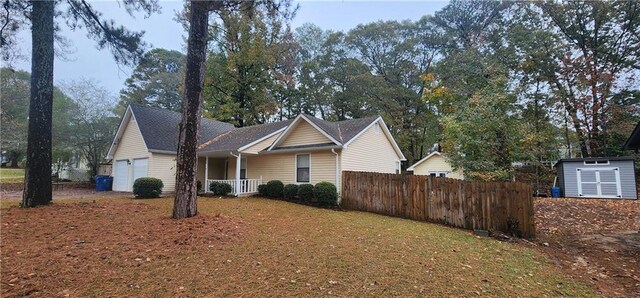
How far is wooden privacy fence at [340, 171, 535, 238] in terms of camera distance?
8.33 m

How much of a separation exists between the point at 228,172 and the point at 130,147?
6.15m

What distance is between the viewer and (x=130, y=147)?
18.1 m

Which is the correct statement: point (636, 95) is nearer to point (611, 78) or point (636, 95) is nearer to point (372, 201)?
point (611, 78)

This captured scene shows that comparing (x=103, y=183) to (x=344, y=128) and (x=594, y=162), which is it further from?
(x=594, y=162)

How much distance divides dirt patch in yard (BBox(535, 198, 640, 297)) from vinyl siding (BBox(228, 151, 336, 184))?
8.37 metres

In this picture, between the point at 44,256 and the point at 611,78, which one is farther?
the point at 611,78

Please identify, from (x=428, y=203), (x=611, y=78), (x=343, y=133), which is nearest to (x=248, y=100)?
(x=343, y=133)

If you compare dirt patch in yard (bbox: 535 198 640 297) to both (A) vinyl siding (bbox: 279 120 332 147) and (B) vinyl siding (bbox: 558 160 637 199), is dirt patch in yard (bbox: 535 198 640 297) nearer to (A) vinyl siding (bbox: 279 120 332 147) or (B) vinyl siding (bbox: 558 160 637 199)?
(B) vinyl siding (bbox: 558 160 637 199)

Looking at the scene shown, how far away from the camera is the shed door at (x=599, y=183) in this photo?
51.5 feet

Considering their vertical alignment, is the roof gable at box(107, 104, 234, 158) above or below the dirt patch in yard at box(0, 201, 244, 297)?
above

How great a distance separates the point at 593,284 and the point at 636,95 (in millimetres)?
25938

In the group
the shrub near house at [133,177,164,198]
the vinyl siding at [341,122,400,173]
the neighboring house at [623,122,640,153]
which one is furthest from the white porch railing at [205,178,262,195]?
the neighboring house at [623,122,640,153]

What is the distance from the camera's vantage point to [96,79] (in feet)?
77.2

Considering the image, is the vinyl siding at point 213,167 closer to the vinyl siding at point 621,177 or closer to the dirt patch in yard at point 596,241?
the dirt patch in yard at point 596,241
